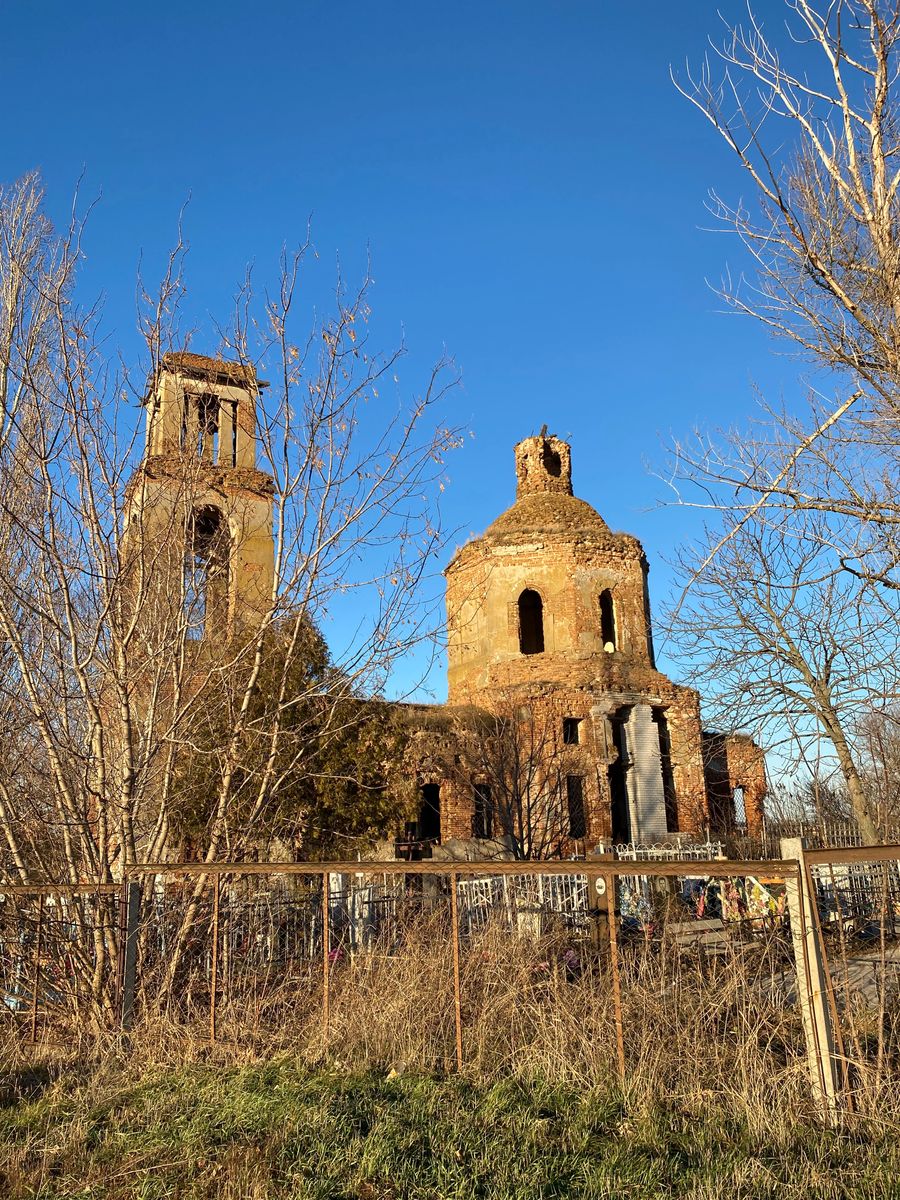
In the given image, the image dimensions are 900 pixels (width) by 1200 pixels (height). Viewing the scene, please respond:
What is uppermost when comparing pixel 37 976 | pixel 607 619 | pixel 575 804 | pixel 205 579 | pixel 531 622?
pixel 531 622

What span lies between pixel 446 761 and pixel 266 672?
12642mm

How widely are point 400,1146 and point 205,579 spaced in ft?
16.5

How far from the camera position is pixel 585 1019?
216 inches

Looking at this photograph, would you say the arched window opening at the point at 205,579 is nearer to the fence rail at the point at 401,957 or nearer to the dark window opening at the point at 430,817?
the fence rail at the point at 401,957

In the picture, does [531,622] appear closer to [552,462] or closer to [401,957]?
[552,462]

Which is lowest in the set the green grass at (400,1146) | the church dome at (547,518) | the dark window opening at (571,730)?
the green grass at (400,1146)

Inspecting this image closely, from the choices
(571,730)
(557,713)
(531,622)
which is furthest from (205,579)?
(531,622)

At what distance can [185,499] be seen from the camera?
7484 millimetres

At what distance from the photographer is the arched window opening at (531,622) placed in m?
30.8

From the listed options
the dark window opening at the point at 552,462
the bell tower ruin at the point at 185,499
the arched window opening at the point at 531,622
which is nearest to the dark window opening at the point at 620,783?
the arched window opening at the point at 531,622

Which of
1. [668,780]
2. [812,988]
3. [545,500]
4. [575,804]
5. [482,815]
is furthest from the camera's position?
[545,500]

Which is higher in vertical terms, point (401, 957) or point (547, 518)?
point (547, 518)

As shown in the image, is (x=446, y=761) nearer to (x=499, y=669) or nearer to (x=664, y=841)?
(x=499, y=669)

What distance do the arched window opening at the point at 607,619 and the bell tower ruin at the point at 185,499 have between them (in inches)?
842
